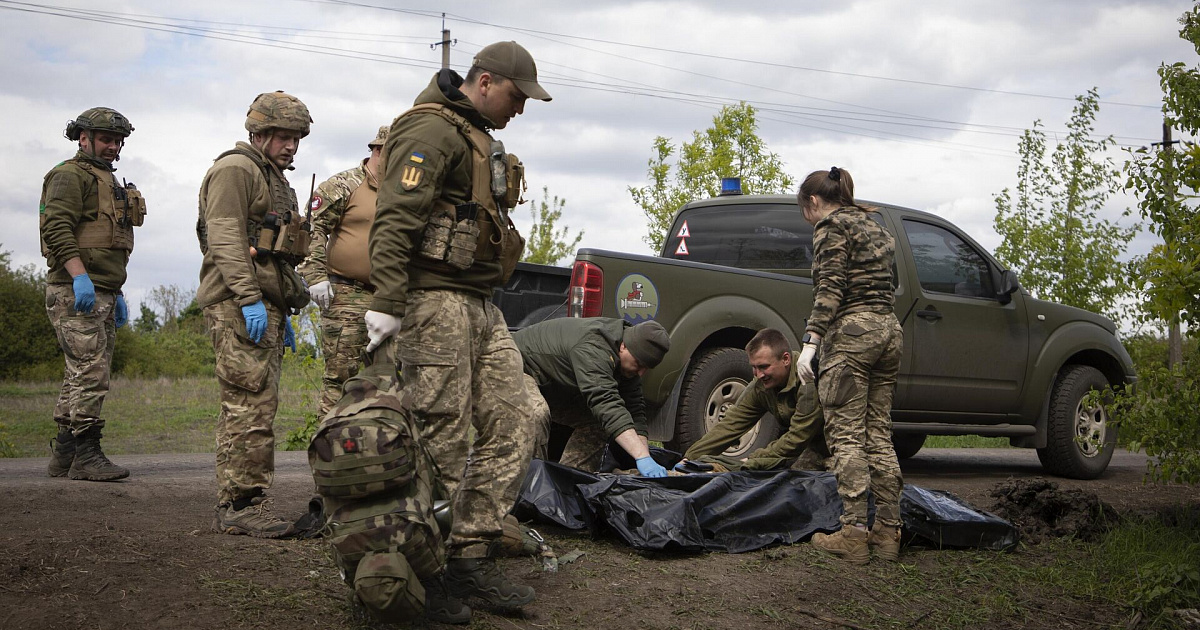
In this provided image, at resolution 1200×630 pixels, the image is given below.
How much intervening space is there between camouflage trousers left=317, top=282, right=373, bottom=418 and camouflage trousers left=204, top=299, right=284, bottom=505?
15.8 inches

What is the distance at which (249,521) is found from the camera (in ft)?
14.6

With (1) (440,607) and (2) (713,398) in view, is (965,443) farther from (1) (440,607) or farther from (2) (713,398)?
(1) (440,607)

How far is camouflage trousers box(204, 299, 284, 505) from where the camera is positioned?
442cm

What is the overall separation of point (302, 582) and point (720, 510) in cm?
196

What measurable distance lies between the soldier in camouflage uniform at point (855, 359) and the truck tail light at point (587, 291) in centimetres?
172

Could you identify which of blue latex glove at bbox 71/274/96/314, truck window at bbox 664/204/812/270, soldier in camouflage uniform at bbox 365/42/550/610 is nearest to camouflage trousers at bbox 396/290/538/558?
soldier in camouflage uniform at bbox 365/42/550/610

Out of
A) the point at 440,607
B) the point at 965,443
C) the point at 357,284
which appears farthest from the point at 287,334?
the point at 965,443

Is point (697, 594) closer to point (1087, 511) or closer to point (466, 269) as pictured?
point (466, 269)

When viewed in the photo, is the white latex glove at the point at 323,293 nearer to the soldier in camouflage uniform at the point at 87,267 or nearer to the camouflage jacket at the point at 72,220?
the soldier in camouflage uniform at the point at 87,267

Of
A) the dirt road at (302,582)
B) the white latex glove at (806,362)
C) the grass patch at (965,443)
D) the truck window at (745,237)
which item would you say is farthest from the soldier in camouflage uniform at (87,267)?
the grass patch at (965,443)

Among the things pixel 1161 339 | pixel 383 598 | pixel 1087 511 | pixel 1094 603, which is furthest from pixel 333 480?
pixel 1161 339

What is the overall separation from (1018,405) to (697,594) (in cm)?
495

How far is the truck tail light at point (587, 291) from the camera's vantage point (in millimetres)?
6164

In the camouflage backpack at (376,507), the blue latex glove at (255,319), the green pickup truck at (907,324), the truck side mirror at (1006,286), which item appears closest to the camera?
the camouflage backpack at (376,507)
